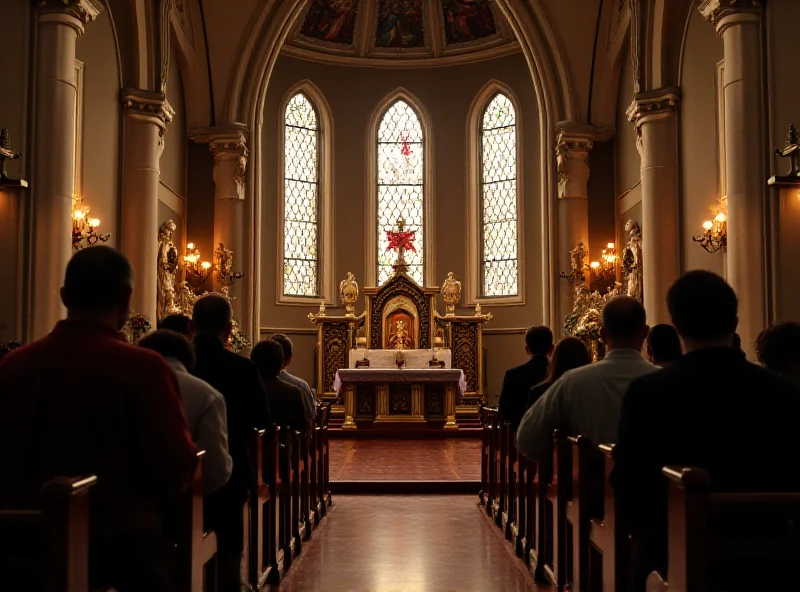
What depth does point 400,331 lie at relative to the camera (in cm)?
1889

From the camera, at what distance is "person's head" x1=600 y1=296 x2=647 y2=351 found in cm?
424

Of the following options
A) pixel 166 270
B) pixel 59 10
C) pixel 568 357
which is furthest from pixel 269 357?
pixel 166 270

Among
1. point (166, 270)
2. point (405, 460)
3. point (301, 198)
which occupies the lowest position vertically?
point (405, 460)

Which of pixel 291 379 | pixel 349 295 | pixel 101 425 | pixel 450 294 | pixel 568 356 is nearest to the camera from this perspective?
pixel 101 425

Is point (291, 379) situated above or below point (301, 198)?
below

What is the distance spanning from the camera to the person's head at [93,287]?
280 cm

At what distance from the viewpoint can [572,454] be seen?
4.68m

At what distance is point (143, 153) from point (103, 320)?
1242 centimetres

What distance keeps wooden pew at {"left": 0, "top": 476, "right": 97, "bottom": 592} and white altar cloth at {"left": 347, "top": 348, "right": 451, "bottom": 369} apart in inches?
613

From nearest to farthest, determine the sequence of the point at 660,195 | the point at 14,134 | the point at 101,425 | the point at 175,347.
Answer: the point at 101,425, the point at 175,347, the point at 14,134, the point at 660,195

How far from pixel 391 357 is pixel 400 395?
100 centimetres

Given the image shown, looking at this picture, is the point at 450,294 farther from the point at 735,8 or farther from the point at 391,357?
the point at 735,8

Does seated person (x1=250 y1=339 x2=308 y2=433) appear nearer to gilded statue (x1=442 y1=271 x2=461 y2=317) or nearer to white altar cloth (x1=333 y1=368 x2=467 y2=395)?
white altar cloth (x1=333 y1=368 x2=467 y2=395)

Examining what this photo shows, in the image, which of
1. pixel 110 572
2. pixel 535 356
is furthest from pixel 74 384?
pixel 535 356
